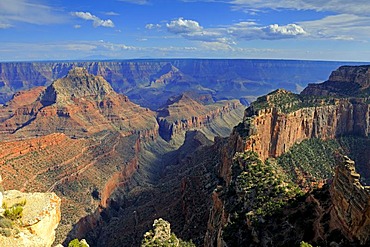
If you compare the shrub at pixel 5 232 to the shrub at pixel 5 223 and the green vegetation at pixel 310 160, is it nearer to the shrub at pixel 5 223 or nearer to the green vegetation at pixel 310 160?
the shrub at pixel 5 223

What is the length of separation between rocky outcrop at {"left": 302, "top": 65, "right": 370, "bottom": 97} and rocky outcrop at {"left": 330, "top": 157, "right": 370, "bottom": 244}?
227 feet

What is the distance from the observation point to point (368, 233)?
2527 cm

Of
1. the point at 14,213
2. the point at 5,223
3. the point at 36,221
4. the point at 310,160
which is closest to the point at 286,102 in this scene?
the point at 310,160

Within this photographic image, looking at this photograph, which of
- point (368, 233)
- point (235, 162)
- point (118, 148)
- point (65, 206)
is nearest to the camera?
point (368, 233)

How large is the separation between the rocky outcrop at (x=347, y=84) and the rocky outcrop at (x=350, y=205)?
6929 cm

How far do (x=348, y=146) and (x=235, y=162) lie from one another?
1595 inches

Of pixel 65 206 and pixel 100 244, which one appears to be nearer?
pixel 100 244

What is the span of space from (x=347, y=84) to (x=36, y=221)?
316ft

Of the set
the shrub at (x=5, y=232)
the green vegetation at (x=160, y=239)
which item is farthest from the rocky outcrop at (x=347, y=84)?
the shrub at (x=5, y=232)

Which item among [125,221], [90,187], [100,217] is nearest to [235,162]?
[125,221]

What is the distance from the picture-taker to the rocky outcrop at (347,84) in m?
95.0

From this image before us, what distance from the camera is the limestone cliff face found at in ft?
243

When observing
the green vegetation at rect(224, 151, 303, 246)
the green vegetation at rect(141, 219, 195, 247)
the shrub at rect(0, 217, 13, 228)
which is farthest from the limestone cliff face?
the shrub at rect(0, 217, 13, 228)

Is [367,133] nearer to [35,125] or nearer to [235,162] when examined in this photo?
[235,162]
